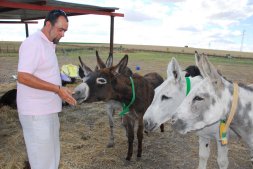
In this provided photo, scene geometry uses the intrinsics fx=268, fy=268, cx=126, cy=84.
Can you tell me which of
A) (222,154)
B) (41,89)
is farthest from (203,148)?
(41,89)

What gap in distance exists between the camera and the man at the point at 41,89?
2992 mm

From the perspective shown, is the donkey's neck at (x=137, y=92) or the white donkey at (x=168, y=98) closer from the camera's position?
the white donkey at (x=168, y=98)

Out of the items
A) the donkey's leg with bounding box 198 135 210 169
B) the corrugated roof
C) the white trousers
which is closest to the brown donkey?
the white trousers

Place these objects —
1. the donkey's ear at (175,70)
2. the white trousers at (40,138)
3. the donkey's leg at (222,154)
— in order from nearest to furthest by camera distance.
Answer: the white trousers at (40,138)
the donkey's ear at (175,70)
the donkey's leg at (222,154)

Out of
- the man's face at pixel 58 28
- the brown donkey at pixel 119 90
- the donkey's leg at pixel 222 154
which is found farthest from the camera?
→ the brown donkey at pixel 119 90

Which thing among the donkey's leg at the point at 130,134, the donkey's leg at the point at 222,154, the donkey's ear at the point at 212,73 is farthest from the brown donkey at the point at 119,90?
the donkey's ear at the point at 212,73

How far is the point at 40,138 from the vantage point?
3312mm

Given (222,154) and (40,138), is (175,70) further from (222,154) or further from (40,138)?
(40,138)

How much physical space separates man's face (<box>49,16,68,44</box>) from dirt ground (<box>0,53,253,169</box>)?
317 centimetres

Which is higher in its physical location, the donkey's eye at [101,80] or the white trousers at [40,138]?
the donkey's eye at [101,80]

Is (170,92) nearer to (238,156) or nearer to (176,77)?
(176,77)

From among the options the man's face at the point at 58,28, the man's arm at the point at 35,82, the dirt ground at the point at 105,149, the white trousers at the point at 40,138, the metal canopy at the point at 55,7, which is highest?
the metal canopy at the point at 55,7

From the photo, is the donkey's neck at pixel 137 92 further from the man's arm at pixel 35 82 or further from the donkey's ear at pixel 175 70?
the man's arm at pixel 35 82

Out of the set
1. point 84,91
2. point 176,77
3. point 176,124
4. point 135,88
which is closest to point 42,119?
point 84,91
